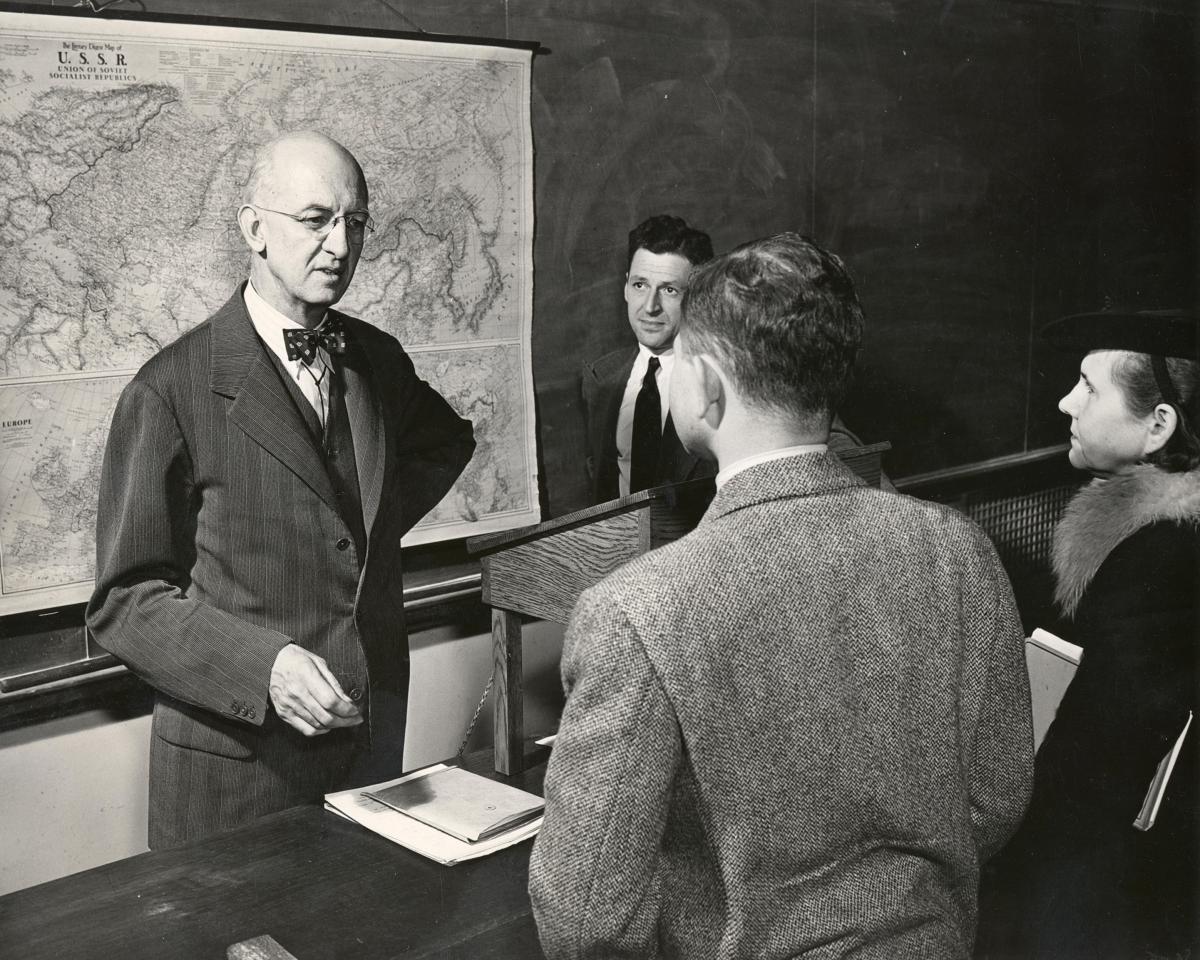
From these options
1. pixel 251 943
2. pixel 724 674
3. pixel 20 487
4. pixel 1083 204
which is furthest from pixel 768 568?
pixel 1083 204

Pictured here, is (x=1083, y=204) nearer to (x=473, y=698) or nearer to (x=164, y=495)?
(x=473, y=698)

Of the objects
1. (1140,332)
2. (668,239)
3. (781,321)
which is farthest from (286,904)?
(1140,332)

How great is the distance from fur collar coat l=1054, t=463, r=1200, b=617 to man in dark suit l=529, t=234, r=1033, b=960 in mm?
1458

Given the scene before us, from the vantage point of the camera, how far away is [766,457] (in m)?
1.43

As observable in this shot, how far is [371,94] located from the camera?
2.37 metres

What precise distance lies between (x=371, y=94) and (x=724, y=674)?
1.55 m

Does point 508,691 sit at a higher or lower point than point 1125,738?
higher

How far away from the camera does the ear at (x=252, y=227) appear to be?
2146mm

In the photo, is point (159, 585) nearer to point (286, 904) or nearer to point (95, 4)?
point (286, 904)

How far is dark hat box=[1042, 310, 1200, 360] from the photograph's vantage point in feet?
9.71

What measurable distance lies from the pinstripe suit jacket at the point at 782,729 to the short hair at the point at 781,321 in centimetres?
10

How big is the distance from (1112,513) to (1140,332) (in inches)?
20.9

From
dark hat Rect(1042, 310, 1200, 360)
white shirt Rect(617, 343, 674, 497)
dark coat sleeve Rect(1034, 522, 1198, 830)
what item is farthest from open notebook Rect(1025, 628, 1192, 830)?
white shirt Rect(617, 343, 674, 497)

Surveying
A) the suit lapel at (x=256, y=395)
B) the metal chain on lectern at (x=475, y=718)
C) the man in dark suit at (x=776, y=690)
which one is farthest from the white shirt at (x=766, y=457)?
the metal chain on lectern at (x=475, y=718)
